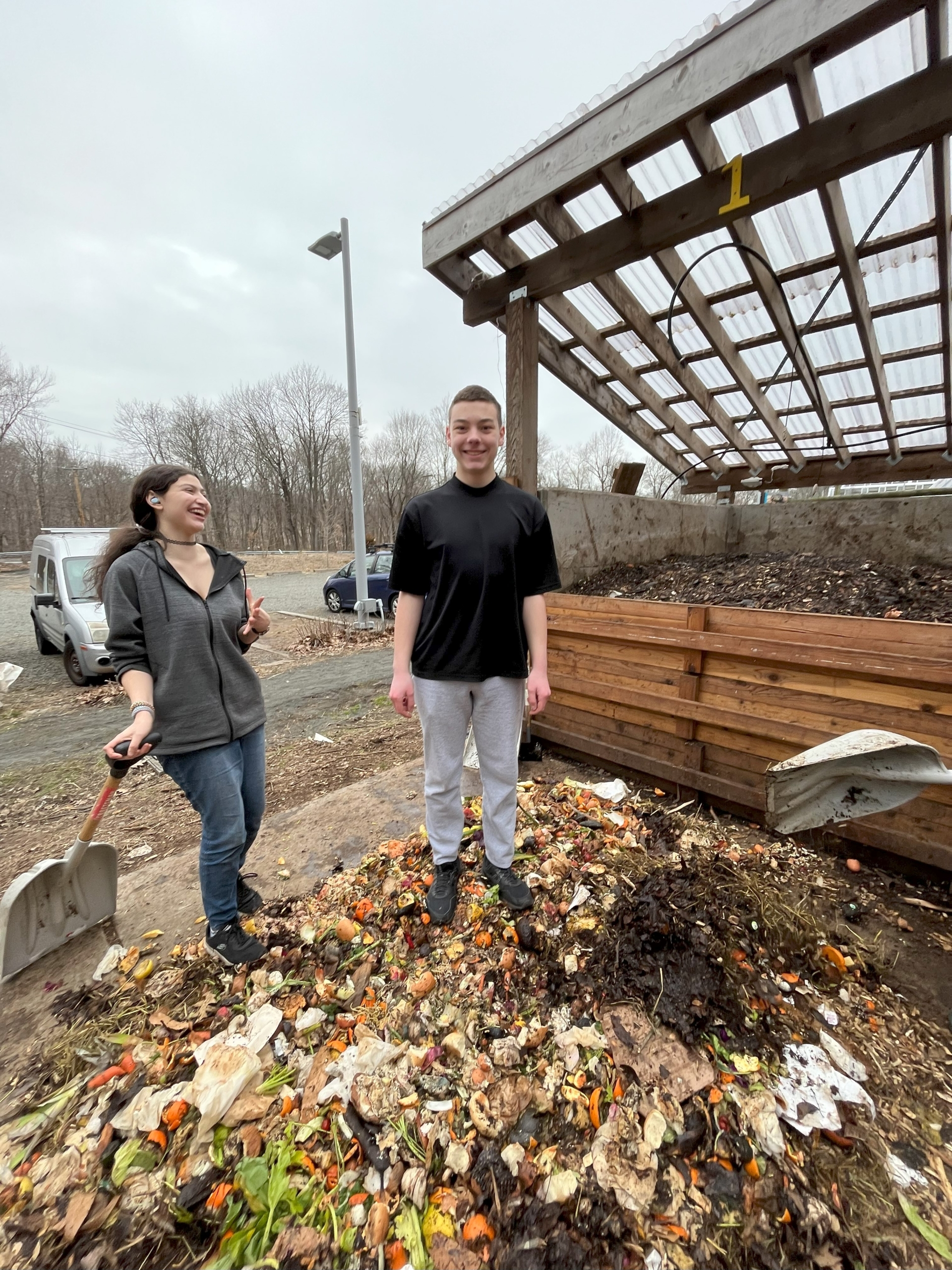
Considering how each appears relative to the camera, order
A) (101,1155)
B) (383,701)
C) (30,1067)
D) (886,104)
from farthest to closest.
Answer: (383,701), (886,104), (30,1067), (101,1155)

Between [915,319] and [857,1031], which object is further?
[915,319]

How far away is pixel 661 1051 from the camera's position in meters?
1.59

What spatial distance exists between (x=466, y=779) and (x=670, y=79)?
3.71 m

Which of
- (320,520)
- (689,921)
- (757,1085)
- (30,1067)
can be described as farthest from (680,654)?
(320,520)

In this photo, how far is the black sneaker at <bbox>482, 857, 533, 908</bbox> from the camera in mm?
2135

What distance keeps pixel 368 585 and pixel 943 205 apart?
34.1ft

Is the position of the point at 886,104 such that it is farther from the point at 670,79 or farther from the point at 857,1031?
the point at 857,1031

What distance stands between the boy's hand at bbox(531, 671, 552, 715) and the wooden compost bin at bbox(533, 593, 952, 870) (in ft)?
A: 4.18

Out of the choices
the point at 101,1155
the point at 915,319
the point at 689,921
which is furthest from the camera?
the point at 915,319

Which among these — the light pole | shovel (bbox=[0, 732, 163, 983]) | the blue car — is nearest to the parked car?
the light pole

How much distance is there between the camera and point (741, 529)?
16.6ft

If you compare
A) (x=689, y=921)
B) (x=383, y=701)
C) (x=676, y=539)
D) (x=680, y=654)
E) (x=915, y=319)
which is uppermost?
Result: (x=915, y=319)

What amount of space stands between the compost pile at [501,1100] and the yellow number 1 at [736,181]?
3.22m

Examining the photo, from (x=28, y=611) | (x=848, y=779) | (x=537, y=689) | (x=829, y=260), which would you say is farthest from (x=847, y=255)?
(x=28, y=611)
